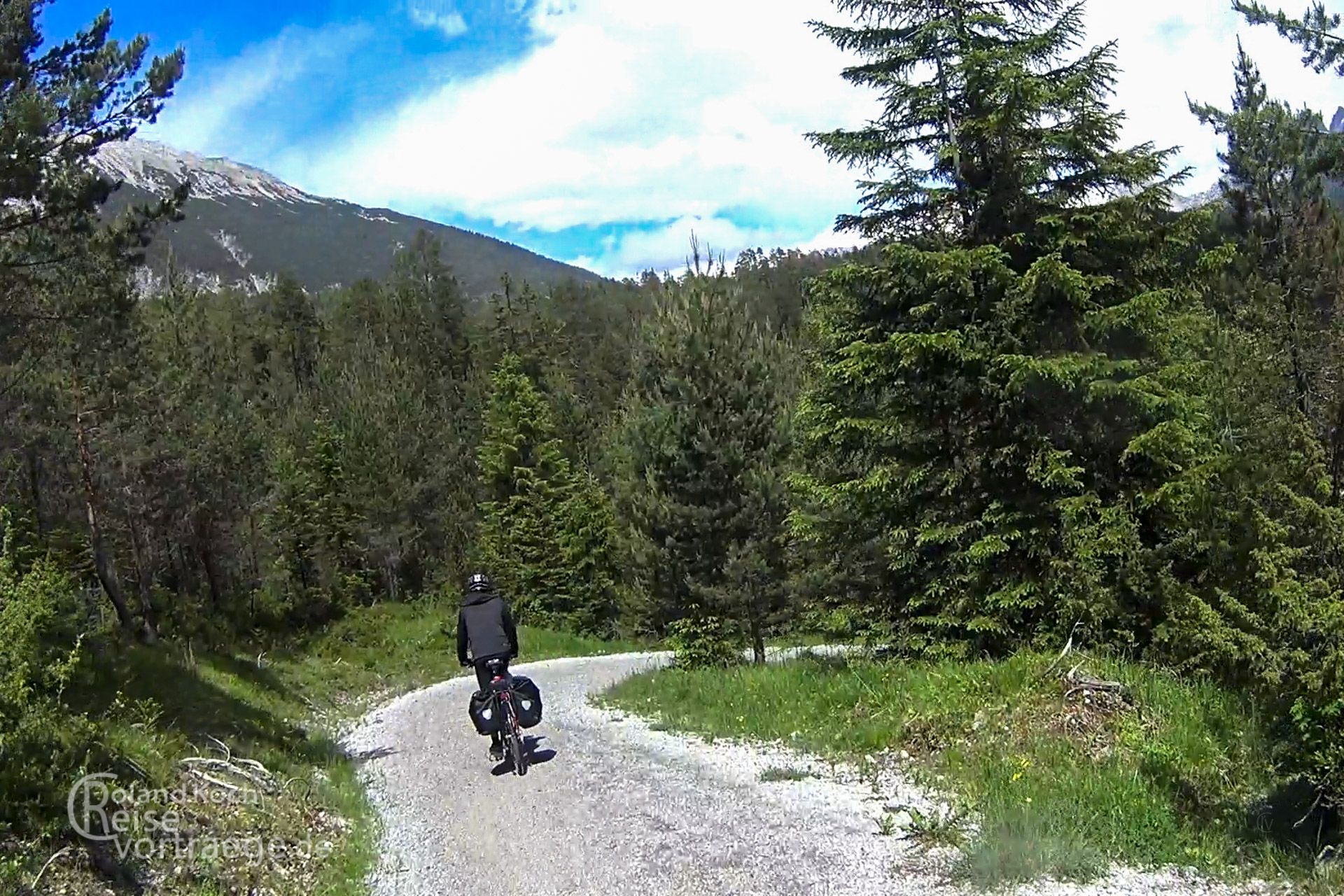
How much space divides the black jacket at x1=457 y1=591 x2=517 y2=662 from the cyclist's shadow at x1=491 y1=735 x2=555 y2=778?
112 centimetres

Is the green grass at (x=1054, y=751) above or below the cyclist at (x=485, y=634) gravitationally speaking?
below

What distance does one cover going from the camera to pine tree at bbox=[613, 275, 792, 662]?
2091cm

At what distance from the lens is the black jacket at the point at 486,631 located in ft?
34.3

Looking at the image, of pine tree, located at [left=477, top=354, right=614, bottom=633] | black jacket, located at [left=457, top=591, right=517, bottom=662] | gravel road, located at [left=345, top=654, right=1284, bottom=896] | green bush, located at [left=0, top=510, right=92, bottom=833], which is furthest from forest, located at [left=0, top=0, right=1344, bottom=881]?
pine tree, located at [left=477, top=354, right=614, bottom=633]

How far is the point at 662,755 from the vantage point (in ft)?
33.8

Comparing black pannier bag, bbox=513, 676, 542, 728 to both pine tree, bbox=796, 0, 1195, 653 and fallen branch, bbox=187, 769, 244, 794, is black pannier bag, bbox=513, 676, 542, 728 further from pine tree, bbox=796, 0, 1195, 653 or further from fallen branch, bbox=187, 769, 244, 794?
pine tree, bbox=796, 0, 1195, 653

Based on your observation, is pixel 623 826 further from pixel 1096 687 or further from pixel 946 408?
pixel 946 408

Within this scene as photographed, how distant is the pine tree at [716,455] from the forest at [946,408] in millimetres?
78

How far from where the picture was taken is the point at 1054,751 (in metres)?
7.73

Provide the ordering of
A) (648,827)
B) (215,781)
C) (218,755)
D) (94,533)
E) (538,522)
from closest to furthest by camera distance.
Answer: (648,827), (215,781), (218,755), (94,533), (538,522)

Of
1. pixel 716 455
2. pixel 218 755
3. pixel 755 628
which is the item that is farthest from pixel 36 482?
pixel 218 755

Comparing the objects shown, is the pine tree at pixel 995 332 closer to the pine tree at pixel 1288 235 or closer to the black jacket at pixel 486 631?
the pine tree at pixel 1288 235

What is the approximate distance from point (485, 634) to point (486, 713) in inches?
34.2

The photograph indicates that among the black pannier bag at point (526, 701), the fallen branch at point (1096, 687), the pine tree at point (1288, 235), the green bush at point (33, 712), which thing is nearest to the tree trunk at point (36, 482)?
the black pannier bag at point (526, 701)
